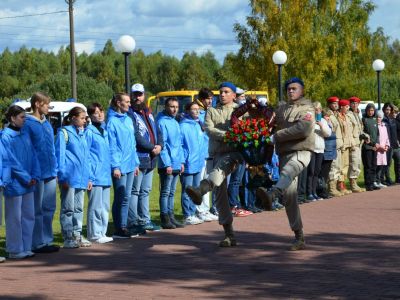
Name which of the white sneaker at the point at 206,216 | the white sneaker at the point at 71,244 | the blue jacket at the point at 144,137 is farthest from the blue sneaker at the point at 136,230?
the white sneaker at the point at 206,216

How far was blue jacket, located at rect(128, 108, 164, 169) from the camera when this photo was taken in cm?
1384

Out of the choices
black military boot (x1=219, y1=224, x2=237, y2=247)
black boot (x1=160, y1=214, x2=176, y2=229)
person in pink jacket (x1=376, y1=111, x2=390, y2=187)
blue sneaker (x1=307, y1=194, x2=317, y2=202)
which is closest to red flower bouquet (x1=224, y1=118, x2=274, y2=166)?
black military boot (x1=219, y1=224, x2=237, y2=247)

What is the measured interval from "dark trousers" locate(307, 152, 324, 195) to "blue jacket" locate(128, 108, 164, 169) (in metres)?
6.17

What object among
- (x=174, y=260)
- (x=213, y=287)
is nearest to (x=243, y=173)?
(x=174, y=260)

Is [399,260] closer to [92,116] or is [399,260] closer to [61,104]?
[92,116]

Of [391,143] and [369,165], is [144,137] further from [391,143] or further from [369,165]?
[391,143]

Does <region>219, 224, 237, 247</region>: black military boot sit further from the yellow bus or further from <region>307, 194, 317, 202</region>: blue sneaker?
the yellow bus

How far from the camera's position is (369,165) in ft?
74.3

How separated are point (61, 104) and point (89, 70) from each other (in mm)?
64692

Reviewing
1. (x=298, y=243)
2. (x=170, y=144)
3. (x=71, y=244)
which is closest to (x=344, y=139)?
(x=170, y=144)

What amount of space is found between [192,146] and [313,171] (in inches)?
193

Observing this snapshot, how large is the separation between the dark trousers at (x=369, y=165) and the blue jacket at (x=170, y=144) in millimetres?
8664

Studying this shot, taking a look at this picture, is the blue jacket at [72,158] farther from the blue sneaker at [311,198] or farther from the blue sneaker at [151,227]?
the blue sneaker at [311,198]

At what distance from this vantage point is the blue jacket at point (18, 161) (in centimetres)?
1137
